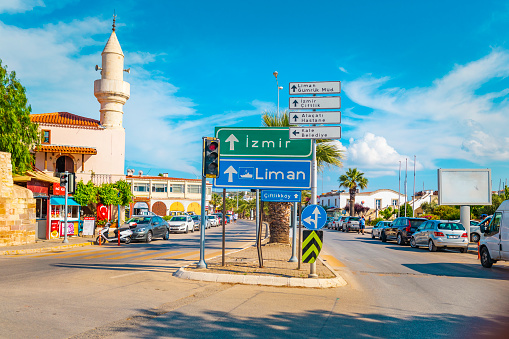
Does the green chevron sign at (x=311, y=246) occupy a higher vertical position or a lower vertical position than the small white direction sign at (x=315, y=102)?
lower

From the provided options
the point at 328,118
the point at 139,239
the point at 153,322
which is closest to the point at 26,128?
the point at 139,239

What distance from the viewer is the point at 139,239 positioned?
25.3m

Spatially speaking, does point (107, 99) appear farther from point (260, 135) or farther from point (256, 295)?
point (256, 295)

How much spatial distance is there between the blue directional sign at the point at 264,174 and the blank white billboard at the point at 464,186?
75.4 ft

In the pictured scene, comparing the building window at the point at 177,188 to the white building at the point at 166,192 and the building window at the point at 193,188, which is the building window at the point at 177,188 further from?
the building window at the point at 193,188

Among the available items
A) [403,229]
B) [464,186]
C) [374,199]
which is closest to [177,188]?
[374,199]

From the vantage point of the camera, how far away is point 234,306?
7.91 meters

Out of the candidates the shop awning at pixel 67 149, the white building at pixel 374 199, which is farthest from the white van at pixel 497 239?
the white building at pixel 374 199

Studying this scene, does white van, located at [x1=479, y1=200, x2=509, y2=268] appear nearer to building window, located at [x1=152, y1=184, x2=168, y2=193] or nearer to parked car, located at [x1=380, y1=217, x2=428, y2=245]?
parked car, located at [x1=380, y1=217, x2=428, y2=245]

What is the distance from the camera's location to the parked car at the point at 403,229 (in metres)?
26.9

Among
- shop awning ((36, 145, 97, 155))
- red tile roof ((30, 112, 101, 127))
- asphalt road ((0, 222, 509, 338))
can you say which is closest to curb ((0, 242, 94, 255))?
asphalt road ((0, 222, 509, 338))

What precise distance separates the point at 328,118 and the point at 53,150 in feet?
116

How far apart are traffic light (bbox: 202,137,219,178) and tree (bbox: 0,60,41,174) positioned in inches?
905

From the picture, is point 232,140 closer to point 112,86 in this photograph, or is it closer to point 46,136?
point 112,86
